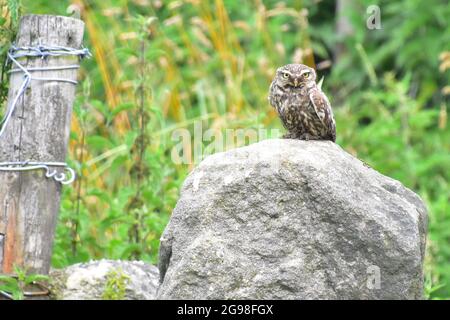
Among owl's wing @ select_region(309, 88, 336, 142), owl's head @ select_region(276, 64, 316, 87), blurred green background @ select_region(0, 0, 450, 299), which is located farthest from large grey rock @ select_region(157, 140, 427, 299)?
blurred green background @ select_region(0, 0, 450, 299)

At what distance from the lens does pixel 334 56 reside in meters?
10.3

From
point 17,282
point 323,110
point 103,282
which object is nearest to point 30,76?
point 17,282

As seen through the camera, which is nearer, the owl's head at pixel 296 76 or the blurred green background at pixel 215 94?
the owl's head at pixel 296 76

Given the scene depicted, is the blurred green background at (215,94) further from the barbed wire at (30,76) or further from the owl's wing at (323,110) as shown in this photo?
the owl's wing at (323,110)

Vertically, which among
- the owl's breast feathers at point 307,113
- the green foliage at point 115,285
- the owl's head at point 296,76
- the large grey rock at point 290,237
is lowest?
the green foliage at point 115,285

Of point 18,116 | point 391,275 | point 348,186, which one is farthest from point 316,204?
point 18,116

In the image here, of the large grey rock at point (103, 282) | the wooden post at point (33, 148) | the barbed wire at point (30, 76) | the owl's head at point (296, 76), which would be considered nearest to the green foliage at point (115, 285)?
the large grey rock at point (103, 282)

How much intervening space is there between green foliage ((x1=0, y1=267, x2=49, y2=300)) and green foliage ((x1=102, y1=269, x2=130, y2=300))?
0.40 metres

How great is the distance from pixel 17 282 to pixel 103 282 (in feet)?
1.80

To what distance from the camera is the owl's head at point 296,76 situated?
500 centimetres

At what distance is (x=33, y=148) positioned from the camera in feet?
17.4

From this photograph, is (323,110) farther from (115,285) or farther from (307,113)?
(115,285)

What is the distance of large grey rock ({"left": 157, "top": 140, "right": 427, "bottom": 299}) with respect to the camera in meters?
4.21
